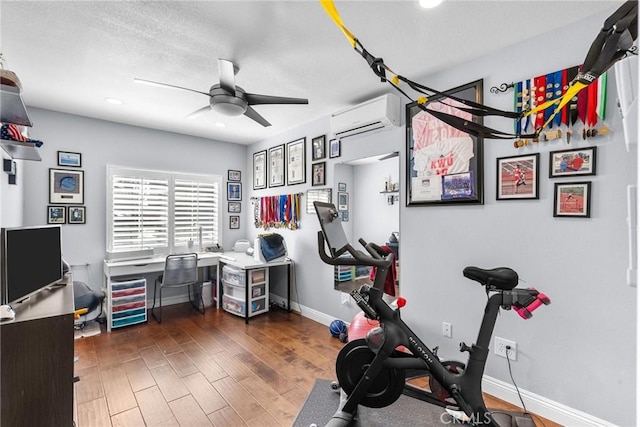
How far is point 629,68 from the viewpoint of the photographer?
0.52 meters

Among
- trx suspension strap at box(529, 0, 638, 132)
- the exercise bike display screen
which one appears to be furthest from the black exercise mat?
trx suspension strap at box(529, 0, 638, 132)

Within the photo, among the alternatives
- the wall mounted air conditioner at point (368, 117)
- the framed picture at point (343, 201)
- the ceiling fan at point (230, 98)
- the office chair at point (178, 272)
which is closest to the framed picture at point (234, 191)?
the office chair at point (178, 272)

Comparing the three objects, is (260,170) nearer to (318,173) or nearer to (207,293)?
(318,173)

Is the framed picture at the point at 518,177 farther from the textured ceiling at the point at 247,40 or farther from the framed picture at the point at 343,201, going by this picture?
the framed picture at the point at 343,201

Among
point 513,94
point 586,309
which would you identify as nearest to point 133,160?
point 513,94

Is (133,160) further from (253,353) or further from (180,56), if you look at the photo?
(253,353)

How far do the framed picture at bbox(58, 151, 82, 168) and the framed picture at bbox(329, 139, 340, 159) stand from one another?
3.18m

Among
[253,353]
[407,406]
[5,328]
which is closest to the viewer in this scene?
[5,328]

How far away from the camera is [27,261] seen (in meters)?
1.66

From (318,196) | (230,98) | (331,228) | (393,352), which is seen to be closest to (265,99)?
(230,98)

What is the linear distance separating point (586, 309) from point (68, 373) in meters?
2.96

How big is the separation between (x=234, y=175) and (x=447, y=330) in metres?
3.97

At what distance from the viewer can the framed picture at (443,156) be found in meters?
2.31

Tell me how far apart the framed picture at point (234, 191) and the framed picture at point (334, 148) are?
2179mm
